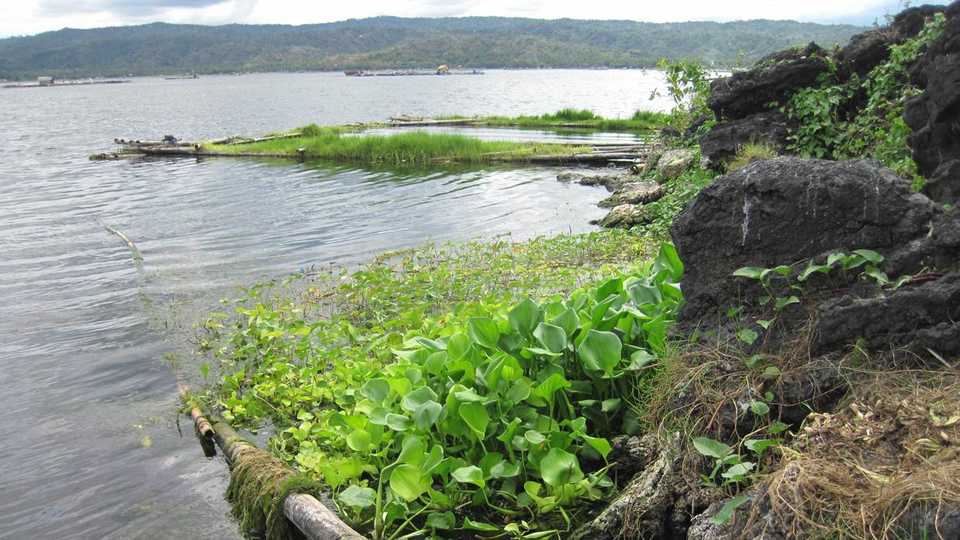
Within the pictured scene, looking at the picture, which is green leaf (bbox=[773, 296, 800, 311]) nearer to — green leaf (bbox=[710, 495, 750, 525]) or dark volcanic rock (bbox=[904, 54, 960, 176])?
green leaf (bbox=[710, 495, 750, 525])

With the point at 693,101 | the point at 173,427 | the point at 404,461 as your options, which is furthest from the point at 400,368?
the point at 693,101

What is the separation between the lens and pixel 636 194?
1791 centimetres

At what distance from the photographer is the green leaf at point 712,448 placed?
4047 millimetres

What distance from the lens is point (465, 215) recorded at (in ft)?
64.3

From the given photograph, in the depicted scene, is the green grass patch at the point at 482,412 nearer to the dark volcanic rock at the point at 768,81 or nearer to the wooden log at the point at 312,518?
the wooden log at the point at 312,518

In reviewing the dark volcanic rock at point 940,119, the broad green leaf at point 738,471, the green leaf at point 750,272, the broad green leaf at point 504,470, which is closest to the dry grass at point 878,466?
the broad green leaf at point 738,471

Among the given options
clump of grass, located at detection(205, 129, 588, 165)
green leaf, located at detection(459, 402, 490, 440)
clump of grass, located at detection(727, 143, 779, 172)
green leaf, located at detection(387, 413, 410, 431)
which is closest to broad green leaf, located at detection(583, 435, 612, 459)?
green leaf, located at detection(459, 402, 490, 440)

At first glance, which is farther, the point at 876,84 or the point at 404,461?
the point at 876,84

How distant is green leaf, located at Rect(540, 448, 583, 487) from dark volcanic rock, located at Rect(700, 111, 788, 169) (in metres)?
11.2

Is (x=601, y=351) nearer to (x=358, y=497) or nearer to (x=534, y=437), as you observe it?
(x=534, y=437)

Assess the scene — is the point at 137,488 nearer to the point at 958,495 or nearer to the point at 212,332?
the point at 212,332

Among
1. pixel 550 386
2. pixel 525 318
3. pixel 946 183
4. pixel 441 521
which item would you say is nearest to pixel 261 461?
pixel 441 521

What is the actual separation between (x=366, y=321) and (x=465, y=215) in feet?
33.1

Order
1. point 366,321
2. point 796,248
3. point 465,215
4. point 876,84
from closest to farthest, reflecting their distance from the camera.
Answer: point 796,248 < point 366,321 < point 876,84 < point 465,215
